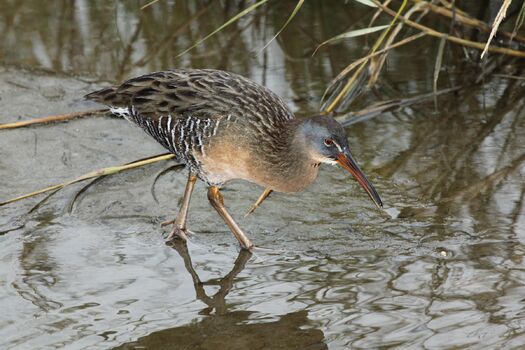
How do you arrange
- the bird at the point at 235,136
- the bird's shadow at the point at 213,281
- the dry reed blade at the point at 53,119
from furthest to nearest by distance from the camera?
1. the dry reed blade at the point at 53,119
2. the bird at the point at 235,136
3. the bird's shadow at the point at 213,281

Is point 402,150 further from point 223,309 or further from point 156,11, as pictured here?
point 156,11

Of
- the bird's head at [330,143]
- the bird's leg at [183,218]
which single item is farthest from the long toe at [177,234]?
the bird's head at [330,143]

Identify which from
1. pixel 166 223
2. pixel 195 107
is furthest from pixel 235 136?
pixel 166 223

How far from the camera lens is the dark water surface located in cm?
453

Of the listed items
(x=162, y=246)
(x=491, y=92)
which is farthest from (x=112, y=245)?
(x=491, y=92)

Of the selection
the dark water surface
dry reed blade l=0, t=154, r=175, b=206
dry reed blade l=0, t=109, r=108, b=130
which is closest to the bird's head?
the dark water surface

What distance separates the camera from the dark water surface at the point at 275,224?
4531 millimetres

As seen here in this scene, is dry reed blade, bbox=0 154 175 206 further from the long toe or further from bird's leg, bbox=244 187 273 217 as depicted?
bird's leg, bbox=244 187 273 217

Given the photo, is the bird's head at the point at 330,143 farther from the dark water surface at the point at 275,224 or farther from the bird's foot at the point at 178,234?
the bird's foot at the point at 178,234

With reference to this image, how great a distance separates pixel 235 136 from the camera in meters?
5.38

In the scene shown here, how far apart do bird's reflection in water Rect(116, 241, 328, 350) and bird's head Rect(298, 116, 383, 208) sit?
35.4 inches

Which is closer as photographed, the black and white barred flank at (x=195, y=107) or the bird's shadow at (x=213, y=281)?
the bird's shadow at (x=213, y=281)

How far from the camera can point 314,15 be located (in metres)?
9.15

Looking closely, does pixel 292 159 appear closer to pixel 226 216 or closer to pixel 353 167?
pixel 353 167
